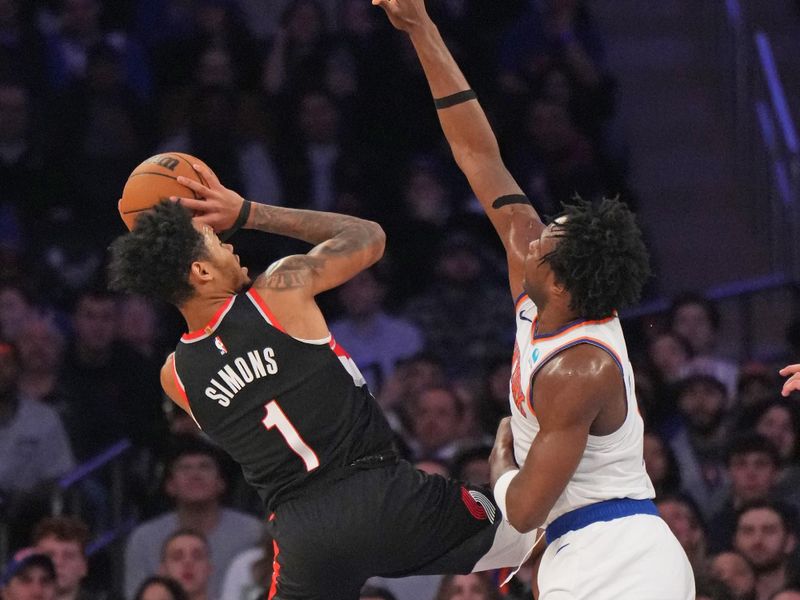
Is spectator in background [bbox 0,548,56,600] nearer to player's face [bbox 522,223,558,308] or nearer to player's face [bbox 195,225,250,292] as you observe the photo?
player's face [bbox 195,225,250,292]

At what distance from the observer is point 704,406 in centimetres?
729

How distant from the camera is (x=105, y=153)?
28.0 ft

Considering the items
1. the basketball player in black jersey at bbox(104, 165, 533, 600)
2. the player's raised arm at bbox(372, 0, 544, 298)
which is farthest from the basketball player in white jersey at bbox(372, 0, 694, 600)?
the player's raised arm at bbox(372, 0, 544, 298)

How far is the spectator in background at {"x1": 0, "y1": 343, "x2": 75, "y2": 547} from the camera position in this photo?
23.0ft

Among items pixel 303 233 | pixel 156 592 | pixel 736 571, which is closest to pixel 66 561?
pixel 156 592

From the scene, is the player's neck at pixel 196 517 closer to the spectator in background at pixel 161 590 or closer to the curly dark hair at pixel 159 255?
the spectator in background at pixel 161 590

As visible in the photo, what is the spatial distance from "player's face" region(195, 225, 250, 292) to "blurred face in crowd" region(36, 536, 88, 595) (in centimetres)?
278

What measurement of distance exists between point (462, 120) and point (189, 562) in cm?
285

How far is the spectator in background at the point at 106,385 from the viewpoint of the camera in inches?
292

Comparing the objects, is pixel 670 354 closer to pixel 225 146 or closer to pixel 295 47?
pixel 225 146

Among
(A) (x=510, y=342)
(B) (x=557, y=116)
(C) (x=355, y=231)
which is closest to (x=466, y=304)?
(A) (x=510, y=342)

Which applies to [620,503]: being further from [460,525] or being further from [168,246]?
[168,246]

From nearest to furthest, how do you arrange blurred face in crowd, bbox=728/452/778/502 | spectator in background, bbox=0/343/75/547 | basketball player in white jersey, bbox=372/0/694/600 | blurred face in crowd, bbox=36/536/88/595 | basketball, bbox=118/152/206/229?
basketball player in white jersey, bbox=372/0/694/600
basketball, bbox=118/152/206/229
blurred face in crowd, bbox=36/536/88/595
blurred face in crowd, bbox=728/452/778/502
spectator in background, bbox=0/343/75/547

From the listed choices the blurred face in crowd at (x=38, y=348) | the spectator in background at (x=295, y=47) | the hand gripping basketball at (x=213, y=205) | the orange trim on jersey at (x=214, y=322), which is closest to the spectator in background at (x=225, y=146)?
the spectator in background at (x=295, y=47)
